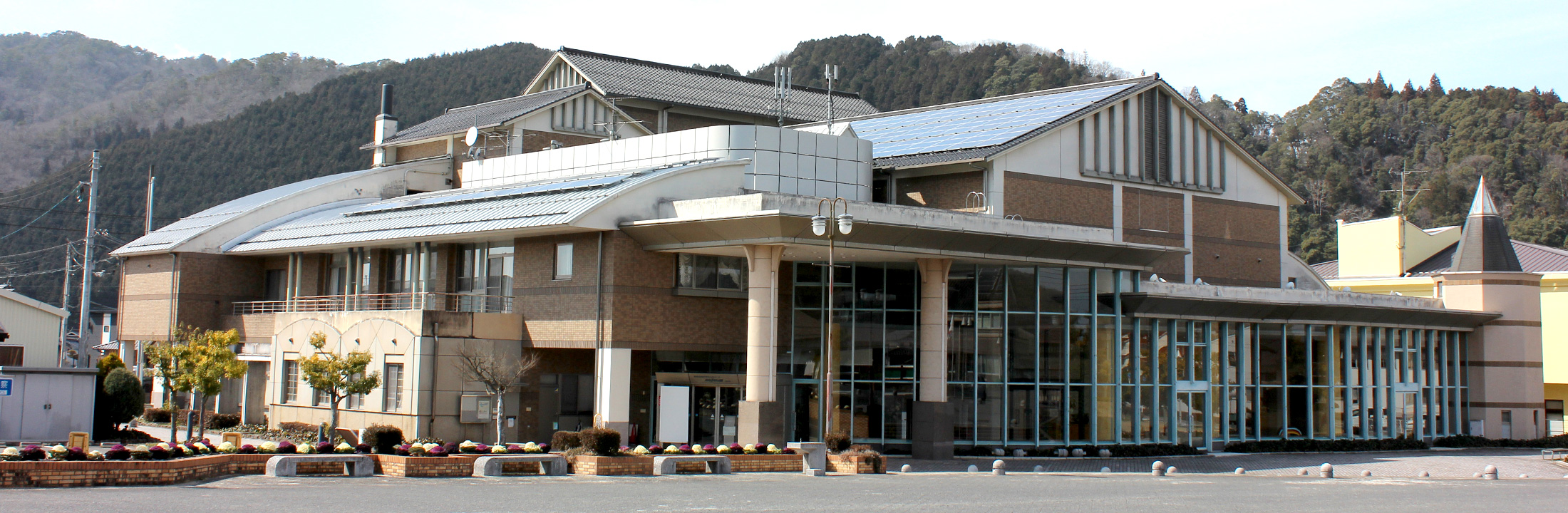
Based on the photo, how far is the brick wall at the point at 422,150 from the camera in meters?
52.5

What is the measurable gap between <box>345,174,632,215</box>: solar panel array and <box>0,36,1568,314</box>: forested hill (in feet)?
233

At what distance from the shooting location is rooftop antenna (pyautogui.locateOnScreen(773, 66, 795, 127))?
48.1 metres

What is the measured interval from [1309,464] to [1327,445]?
6.77 meters

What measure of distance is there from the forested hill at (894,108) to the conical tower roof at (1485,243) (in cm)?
5847

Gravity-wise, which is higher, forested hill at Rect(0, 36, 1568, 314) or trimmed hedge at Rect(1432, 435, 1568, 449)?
forested hill at Rect(0, 36, 1568, 314)

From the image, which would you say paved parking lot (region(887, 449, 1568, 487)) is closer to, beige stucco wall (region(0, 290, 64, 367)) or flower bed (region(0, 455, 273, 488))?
flower bed (region(0, 455, 273, 488))

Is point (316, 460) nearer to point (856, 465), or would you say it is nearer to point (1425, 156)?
point (856, 465)

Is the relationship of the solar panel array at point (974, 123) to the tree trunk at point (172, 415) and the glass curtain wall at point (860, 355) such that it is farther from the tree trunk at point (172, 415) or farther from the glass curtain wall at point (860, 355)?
the tree trunk at point (172, 415)

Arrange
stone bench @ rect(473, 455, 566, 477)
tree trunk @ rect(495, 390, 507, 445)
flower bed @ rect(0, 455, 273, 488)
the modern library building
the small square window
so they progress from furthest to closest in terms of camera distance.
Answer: the small square window, the modern library building, tree trunk @ rect(495, 390, 507, 445), stone bench @ rect(473, 455, 566, 477), flower bed @ rect(0, 455, 273, 488)

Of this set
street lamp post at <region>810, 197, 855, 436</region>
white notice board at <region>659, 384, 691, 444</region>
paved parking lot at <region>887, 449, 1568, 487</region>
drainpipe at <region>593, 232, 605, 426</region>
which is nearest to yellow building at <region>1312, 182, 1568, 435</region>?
paved parking lot at <region>887, 449, 1568, 487</region>

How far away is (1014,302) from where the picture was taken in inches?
1439

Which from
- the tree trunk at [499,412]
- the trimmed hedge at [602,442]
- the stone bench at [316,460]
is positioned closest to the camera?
the stone bench at [316,460]

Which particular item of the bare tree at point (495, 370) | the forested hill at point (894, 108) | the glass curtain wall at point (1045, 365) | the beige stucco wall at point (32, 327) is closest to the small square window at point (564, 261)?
the bare tree at point (495, 370)

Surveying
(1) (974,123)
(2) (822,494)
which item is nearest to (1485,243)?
(1) (974,123)
